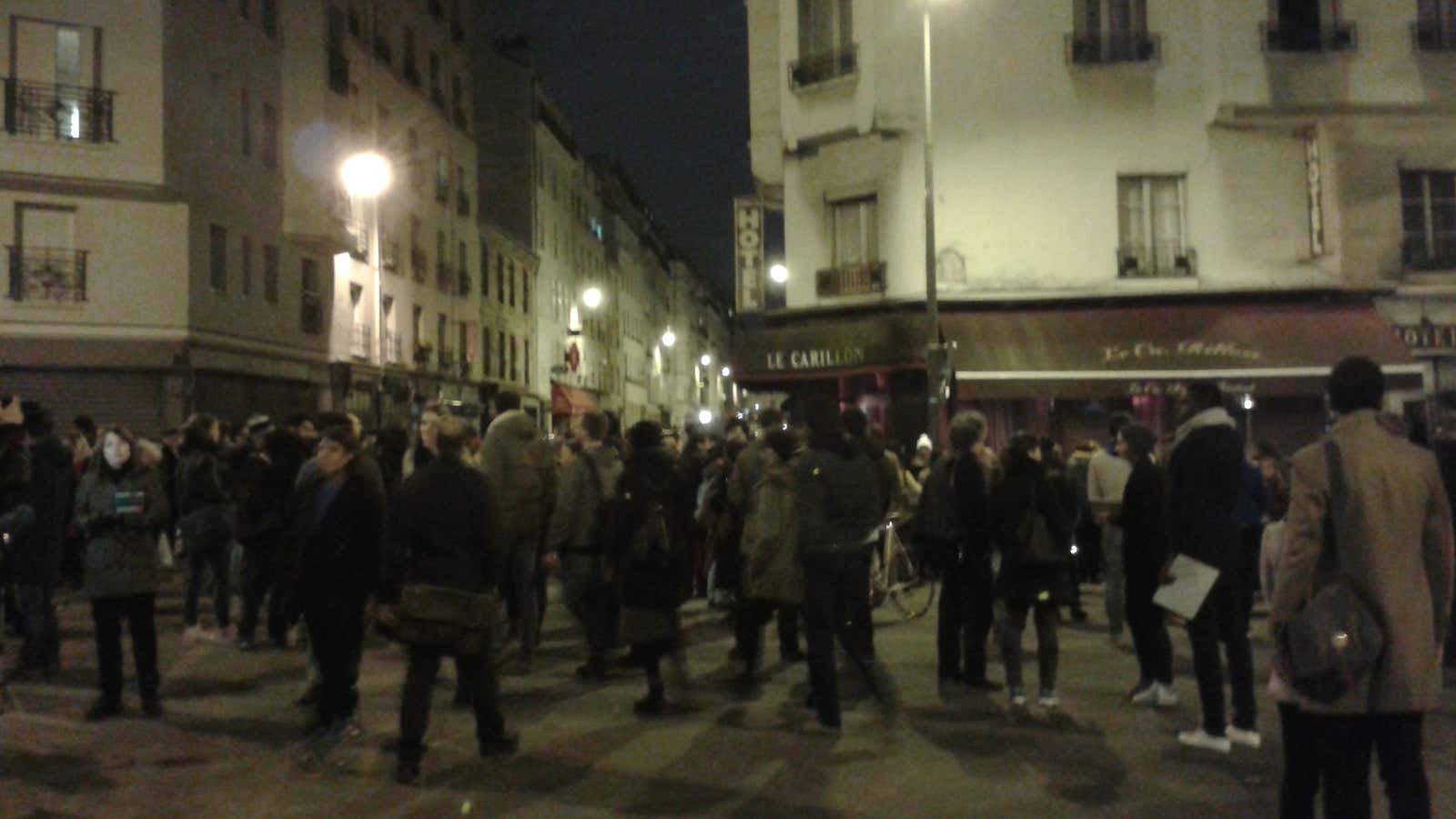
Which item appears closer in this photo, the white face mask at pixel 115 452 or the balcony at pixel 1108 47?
the white face mask at pixel 115 452

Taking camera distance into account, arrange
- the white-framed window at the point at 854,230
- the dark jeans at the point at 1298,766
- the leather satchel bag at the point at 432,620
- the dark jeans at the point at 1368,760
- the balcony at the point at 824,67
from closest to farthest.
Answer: the dark jeans at the point at 1368,760 < the dark jeans at the point at 1298,766 < the leather satchel bag at the point at 432,620 < the balcony at the point at 824,67 < the white-framed window at the point at 854,230

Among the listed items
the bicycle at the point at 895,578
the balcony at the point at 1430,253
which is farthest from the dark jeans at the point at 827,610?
the balcony at the point at 1430,253

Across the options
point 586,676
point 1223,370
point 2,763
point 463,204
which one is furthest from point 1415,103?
point 463,204

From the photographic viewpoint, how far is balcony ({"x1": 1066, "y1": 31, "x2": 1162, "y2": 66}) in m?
23.3

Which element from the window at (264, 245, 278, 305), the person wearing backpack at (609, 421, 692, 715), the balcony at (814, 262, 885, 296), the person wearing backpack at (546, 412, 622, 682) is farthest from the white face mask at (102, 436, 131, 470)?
the window at (264, 245, 278, 305)

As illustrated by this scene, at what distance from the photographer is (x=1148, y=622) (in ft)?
28.8

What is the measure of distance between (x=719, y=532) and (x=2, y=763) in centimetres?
636

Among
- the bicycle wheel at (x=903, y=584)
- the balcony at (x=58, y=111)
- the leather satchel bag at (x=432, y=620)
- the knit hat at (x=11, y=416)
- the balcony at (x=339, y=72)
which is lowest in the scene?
the bicycle wheel at (x=903, y=584)

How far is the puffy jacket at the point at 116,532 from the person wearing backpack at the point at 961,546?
531 cm

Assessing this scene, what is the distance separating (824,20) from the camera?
24.5m

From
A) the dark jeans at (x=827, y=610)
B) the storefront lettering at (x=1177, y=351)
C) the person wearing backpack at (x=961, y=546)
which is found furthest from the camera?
the storefront lettering at (x=1177, y=351)

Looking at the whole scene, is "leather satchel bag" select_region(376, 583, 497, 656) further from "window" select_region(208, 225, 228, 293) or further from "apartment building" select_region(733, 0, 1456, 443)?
"window" select_region(208, 225, 228, 293)

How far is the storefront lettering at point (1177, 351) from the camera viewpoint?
22328 mm

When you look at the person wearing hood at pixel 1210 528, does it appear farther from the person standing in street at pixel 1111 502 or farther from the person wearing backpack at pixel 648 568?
the person standing in street at pixel 1111 502
